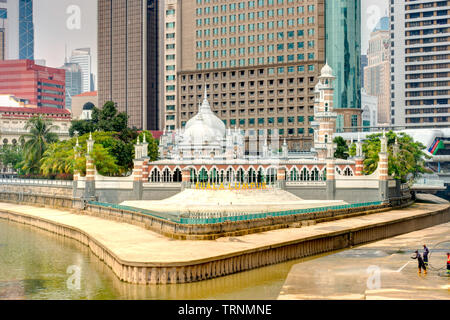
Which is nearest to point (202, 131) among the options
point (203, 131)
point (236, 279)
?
point (203, 131)

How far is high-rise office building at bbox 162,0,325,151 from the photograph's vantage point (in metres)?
174

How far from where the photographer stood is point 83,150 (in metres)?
110

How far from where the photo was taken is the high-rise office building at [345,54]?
17300cm

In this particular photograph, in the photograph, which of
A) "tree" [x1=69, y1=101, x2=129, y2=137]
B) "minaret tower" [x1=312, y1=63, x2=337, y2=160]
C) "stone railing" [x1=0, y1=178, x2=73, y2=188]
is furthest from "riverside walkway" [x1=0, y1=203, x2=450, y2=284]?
"tree" [x1=69, y1=101, x2=129, y2=137]

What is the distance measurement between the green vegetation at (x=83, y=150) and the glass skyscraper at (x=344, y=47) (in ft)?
197

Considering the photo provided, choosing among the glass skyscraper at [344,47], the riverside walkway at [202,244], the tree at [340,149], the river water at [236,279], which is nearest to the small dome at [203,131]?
the tree at [340,149]

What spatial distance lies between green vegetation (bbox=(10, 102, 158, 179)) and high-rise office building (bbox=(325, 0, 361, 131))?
2363 inches

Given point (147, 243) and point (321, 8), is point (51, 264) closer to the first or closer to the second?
point (147, 243)

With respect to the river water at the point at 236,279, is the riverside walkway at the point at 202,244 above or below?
above

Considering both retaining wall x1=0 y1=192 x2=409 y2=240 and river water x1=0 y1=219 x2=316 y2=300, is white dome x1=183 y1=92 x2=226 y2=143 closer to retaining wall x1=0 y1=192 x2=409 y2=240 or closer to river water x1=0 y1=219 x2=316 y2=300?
retaining wall x1=0 y1=192 x2=409 y2=240

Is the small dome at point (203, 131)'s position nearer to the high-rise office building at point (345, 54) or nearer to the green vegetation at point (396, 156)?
the green vegetation at point (396, 156)

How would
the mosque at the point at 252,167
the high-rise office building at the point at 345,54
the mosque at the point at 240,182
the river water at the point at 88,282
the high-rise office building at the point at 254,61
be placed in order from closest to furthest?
the river water at the point at 88,282, the mosque at the point at 240,182, the mosque at the point at 252,167, the high-rise office building at the point at 345,54, the high-rise office building at the point at 254,61
